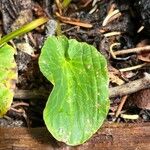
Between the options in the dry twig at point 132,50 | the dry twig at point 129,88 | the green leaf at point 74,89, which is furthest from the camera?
the dry twig at point 132,50

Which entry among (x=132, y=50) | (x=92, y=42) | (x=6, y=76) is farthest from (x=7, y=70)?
(x=132, y=50)

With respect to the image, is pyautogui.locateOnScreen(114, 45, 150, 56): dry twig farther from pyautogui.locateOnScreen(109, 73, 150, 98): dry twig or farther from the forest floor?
pyautogui.locateOnScreen(109, 73, 150, 98): dry twig

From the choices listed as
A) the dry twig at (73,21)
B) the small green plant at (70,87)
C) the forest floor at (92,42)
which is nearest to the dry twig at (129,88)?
the forest floor at (92,42)

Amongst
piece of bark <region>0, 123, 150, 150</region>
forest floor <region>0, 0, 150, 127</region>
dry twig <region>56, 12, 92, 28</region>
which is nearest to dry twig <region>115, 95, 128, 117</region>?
forest floor <region>0, 0, 150, 127</region>

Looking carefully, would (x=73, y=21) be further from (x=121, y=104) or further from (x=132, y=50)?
(x=121, y=104)

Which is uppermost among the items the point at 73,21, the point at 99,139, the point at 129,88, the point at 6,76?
the point at 73,21

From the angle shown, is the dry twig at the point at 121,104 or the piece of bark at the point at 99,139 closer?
the piece of bark at the point at 99,139

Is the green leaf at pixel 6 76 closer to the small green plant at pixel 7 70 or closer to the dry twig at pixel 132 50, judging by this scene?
the small green plant at pixel 7 70
